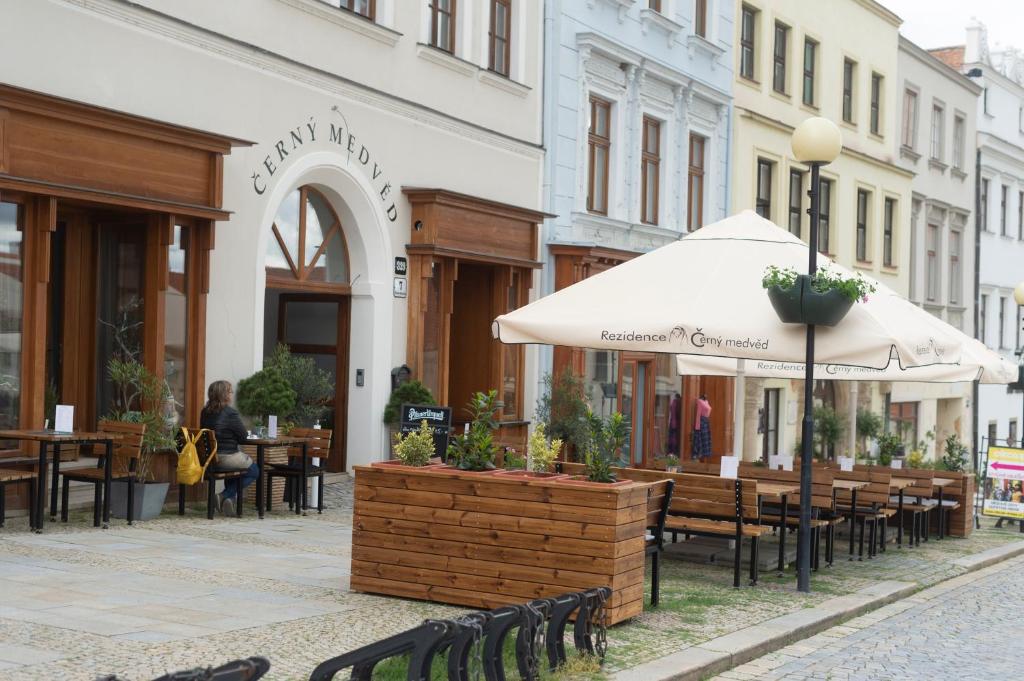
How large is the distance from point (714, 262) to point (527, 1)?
9.65m

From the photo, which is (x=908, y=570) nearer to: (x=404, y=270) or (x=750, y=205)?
(x=404, y=270)

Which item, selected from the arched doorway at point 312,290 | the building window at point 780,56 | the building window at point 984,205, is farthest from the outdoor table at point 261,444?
the building window at point 984,205

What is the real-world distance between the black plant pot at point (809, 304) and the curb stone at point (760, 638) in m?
2.16

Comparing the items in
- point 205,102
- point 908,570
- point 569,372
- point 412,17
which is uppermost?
point 412,17

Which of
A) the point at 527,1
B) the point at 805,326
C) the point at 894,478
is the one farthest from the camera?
the point at 527,1

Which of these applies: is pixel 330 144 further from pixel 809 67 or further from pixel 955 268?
pixel 955 268

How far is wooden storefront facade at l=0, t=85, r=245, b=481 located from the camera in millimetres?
12625

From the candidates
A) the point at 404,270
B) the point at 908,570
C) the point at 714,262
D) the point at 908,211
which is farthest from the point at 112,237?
the point at 908,211

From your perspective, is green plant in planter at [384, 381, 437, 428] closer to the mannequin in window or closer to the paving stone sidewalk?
the paving stone sidewalk

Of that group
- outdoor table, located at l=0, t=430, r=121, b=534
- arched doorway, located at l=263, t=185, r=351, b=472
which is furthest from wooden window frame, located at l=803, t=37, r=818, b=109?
outdoor table, located at l=0, t=430, r=121, b=534

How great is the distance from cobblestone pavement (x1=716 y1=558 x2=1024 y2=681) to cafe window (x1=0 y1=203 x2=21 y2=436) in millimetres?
7191

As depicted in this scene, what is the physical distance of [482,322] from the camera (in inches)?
819

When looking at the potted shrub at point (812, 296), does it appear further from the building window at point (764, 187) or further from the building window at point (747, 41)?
the building window at point (764, 187)

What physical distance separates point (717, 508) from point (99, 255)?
662cm
